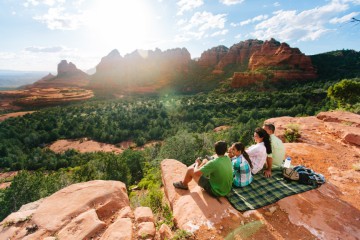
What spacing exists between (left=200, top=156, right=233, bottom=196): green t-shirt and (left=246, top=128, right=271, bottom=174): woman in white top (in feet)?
3.25

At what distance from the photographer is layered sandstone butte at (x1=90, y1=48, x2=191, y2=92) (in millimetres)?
87875

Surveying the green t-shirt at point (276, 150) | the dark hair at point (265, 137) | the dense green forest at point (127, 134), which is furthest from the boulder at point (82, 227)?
the dense green forest at point (127, 134)

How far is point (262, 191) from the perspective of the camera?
187 inches

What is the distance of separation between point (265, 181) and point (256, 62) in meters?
67.4

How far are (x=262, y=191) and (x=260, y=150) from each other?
94 cm

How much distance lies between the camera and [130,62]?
105500mm

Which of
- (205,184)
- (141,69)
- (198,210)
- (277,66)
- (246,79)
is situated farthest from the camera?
(141,69)

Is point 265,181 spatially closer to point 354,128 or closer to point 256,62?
point 354,128

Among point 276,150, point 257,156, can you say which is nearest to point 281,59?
point 276,150

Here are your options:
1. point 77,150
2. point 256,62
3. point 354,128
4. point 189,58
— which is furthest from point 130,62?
point 354,128

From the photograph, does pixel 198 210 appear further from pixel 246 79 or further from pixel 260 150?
pixel 246 79

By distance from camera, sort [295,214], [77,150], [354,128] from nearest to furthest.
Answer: [295,214], [354,128], [77,150]

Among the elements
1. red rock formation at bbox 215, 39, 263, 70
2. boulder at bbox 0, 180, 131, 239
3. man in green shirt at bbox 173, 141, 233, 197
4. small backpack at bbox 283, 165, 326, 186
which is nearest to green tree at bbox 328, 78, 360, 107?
small backpack at bbox 283, 165, 326, 186

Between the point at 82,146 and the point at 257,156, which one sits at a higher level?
the point at 257,156
